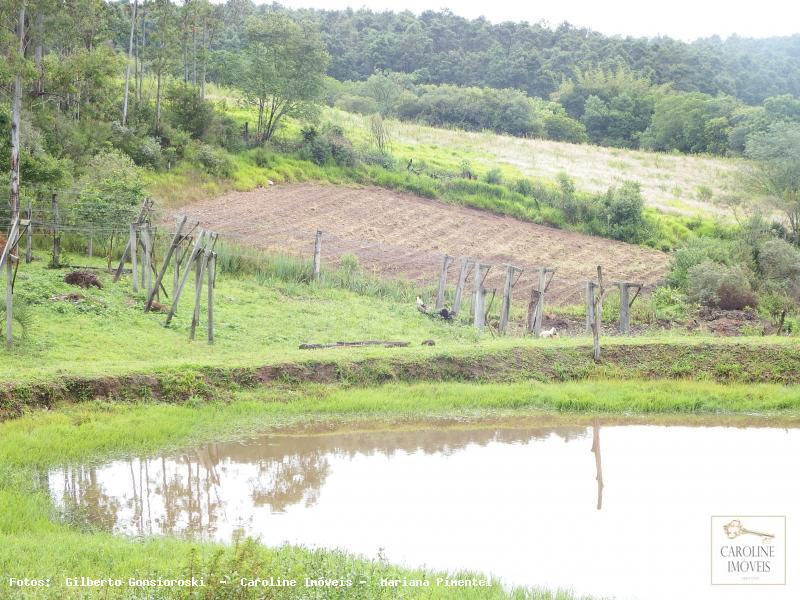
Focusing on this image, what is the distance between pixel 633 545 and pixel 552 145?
52142 millimetres

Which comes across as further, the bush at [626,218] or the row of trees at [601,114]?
the row of trees at [601,114]

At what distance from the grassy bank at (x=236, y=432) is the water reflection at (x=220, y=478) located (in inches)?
15.0

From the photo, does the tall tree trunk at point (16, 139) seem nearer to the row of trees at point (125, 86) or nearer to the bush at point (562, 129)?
the row of trees at point (125, 86)

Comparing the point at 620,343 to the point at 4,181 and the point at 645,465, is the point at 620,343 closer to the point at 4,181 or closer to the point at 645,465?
the point at 645,465

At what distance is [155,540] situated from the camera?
916 cm

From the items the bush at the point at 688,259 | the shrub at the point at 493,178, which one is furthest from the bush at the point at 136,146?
the bush at the point at 688,259

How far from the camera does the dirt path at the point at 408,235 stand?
30875mm

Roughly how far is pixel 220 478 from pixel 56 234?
13431 millimetres

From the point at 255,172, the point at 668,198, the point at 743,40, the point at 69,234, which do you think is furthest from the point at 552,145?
the point at 743,40

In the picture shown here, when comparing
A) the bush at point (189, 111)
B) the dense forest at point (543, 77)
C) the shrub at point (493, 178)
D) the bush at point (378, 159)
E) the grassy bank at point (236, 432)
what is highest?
the dense forest at point (543, 77)

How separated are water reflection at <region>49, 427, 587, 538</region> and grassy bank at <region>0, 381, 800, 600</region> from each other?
380 mm

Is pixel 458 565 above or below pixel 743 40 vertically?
below

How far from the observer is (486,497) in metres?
11.4

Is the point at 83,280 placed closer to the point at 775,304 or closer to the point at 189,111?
the point at 189,111
